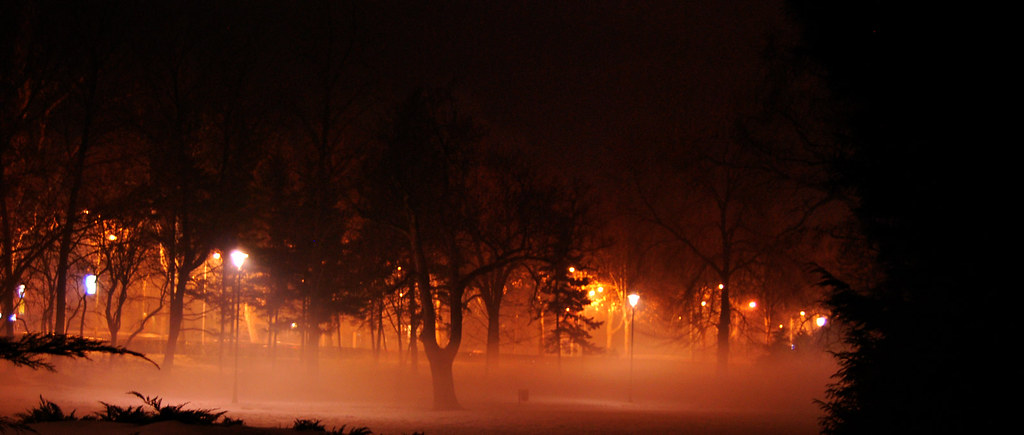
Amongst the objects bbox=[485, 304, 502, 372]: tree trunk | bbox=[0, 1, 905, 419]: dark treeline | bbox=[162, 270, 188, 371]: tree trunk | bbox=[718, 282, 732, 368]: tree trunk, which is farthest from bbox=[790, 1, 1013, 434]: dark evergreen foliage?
bbox=[485, 304, 502, 372]: tree trunk

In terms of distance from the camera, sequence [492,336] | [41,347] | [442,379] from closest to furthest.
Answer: [41,347]
[442,379]
[492,336]

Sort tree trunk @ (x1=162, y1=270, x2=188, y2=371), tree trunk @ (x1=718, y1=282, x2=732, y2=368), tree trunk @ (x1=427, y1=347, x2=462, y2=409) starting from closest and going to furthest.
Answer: tree trunk @ (x1=427, y1=347, x2=462, y2=409) → tree trunk @ (x1=162, y1=270, x2=188, y2=371) → tree trunk @ (x1=718, y1=282, x2=732, y2=368)

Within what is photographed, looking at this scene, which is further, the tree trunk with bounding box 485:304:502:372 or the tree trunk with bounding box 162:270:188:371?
the tree trunk with bounding box 485:304:502:372

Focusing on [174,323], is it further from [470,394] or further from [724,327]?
[724,327]

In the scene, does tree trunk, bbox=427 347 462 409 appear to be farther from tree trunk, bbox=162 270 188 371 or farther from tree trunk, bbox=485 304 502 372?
tree trunk, bbox=485 304 502 372

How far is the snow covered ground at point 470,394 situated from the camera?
70.1 feet

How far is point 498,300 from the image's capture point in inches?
1688

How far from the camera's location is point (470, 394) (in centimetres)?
3675

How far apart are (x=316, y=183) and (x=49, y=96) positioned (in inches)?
397

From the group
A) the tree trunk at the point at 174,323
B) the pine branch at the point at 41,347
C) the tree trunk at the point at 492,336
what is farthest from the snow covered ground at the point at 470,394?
the pine branch at the point at 41,347

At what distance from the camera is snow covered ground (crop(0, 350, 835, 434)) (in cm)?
2136

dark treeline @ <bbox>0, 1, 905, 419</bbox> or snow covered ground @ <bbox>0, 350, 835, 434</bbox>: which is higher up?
dark treeline @ <bbox>0, 1, 905, 419</bbox>

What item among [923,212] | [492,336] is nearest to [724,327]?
[492,336]

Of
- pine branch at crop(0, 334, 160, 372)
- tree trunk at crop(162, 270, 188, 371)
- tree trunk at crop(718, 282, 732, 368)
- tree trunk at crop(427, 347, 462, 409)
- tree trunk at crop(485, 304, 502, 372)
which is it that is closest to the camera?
pine branch at crop(0, 334, 160, 372)
